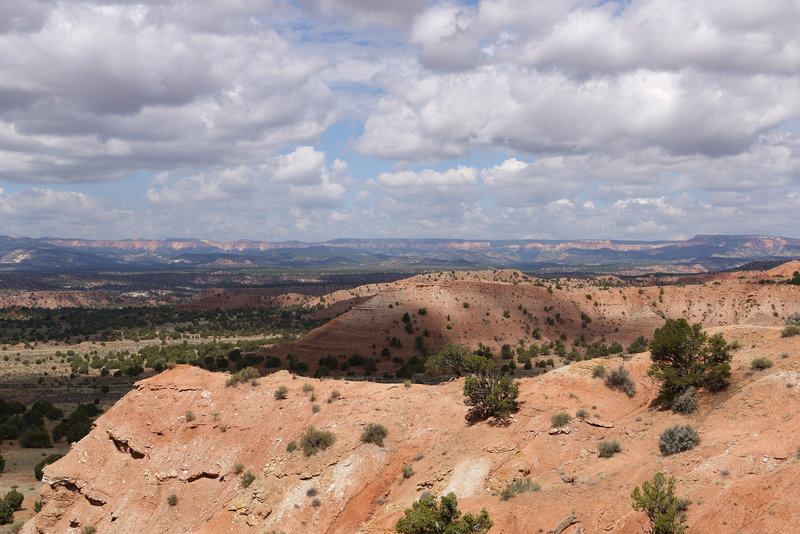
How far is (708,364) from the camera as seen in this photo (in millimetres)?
22969

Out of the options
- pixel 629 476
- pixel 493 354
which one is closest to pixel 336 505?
pixel 629 476

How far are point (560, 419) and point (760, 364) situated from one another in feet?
31.1

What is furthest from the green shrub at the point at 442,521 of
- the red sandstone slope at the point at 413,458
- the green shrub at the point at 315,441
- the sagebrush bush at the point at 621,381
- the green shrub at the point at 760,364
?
the green shrub at the point at 760,364

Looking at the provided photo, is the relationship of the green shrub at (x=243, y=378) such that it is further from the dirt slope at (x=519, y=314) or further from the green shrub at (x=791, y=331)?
the dirt slope at (x=519, y=314)

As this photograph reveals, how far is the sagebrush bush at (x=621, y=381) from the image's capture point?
26000 mm

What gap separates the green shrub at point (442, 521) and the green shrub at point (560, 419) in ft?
28.1

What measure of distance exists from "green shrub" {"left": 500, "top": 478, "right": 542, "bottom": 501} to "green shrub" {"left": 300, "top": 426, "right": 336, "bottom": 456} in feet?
35.8

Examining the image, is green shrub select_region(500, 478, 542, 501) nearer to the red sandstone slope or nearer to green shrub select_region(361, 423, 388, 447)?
the red sandstone slope

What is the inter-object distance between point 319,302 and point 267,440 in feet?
433

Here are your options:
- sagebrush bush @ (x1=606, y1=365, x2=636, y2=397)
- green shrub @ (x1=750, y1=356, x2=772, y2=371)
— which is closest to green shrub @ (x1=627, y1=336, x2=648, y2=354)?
sagebrush bush @ (x1=606, y1=365, x2=636, y2=397)

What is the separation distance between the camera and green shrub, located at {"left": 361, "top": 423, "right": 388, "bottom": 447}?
26.1 m

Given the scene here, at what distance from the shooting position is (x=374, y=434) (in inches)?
1036

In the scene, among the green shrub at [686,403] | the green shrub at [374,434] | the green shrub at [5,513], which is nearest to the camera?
the green shrub at [686,403]

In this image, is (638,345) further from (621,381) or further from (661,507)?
(661,507)
